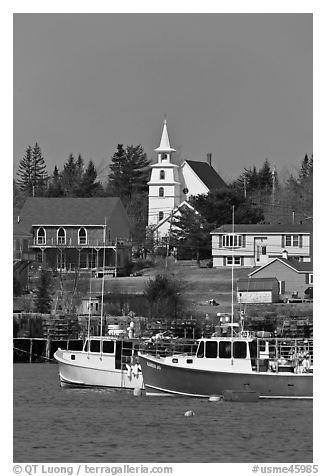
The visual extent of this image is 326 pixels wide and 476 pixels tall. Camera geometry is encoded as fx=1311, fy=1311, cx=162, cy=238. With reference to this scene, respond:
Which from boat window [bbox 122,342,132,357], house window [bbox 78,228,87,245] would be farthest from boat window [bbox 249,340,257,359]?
house window [bbox 78,228,87,245]

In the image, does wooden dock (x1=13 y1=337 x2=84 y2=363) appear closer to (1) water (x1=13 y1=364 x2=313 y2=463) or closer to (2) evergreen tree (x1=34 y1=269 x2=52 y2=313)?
(2) evergreen tree (x1=34 y1=269 x2=52 y2=313)

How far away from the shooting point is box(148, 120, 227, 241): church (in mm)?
110438

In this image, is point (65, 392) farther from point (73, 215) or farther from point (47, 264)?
point (73, 215)

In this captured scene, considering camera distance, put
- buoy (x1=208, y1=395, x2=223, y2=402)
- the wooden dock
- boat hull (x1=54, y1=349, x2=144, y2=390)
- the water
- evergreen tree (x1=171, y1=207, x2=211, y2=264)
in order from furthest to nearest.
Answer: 1. evergreen tree (x1=171, y1=207, x2=211, y2=264)
2. the wooden dock
3. boat hull (x1=54, y1=349, x2=144, y2=390)
4. buoy (x1=208, y1=395, x2=223, y2=402)
5. the water

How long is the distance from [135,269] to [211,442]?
205 feet

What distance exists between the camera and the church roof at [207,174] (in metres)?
113

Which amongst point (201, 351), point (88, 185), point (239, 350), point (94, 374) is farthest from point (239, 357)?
point (88, 185)

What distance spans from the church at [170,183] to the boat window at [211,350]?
66738mm

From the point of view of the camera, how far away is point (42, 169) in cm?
12156

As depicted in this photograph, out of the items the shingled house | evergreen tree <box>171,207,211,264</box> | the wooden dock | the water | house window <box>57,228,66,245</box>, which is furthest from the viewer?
house window <box>57,228,66,245</box>

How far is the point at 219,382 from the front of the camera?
40.7 meters

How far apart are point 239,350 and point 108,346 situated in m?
6.90

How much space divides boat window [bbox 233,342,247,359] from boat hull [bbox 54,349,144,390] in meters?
5.96

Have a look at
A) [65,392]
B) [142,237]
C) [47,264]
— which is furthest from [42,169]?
[65,392]
